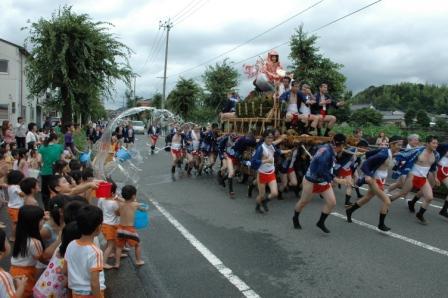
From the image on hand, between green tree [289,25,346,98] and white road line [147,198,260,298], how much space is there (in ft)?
64.4

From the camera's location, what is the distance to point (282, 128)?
451 inches

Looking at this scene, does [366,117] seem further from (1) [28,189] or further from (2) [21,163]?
(1) [28,189]

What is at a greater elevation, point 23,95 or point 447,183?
point 23,95

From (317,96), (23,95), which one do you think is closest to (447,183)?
(317,96)

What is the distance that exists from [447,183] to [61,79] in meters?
13.2

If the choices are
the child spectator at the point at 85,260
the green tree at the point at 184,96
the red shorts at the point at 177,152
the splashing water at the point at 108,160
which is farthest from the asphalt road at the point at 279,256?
the green tree at the point at 184,96

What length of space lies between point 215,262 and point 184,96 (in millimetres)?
33349

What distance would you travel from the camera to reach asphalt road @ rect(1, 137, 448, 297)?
5.05 metres

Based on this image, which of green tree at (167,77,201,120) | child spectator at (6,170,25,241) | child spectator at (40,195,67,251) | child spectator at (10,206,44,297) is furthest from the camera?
green tree at (167,77,201,120)

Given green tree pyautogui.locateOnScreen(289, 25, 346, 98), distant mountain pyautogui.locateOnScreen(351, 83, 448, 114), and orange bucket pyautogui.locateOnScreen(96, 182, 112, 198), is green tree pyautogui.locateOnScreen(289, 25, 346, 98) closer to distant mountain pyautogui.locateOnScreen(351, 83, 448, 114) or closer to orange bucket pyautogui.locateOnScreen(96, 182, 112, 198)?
orange bucket pyautogui.locateOnScreen(96, 182, 112, 198)

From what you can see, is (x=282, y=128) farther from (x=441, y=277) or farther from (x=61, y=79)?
(x=61, y=79)

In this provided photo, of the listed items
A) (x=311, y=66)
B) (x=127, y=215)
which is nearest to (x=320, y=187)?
(x=127, y=215)

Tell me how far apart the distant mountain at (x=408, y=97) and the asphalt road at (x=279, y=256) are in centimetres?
7598

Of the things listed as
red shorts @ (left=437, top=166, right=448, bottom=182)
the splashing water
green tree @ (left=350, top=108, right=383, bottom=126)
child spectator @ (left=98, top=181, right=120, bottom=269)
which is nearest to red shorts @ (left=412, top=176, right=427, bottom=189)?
red shorts @ (left=437, top=166, right=448, bottom=182)
